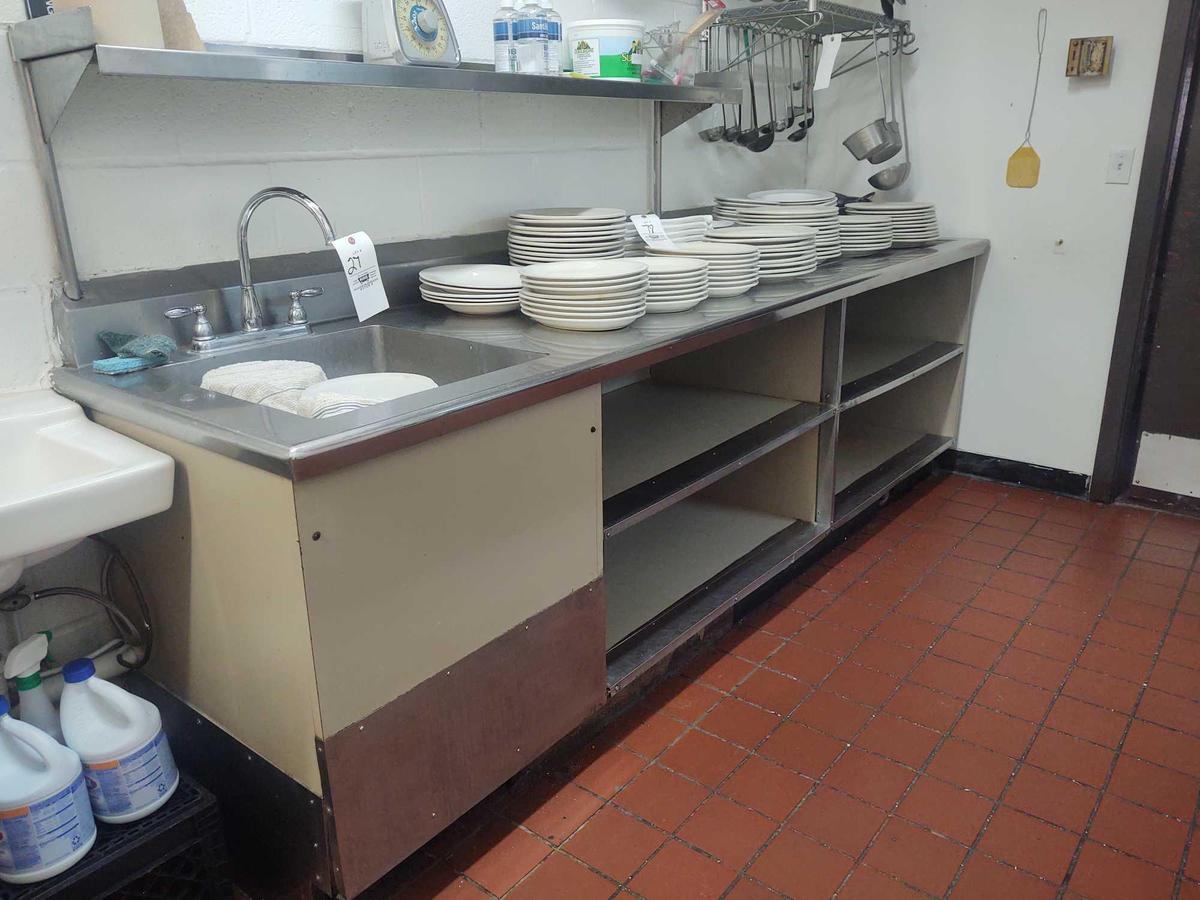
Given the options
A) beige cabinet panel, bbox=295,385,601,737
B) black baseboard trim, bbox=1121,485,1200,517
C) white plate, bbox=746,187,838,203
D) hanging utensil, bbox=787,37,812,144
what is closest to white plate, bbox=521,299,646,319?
beige cabinet panel, bbox=295,385,601,737

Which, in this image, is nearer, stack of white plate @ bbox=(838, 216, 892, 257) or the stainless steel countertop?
the stainless steel countertop

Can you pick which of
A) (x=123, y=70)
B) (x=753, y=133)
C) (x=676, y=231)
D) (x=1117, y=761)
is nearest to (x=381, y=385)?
(x=123, y=70)

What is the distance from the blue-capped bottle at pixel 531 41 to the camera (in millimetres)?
2162

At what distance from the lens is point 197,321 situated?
1.74 m

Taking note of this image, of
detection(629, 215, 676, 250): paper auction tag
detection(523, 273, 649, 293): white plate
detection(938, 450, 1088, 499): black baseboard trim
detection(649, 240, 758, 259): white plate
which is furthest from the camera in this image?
detection(938, 450, 1088, 499): black baseboard trim

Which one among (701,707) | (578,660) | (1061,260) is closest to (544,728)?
(578,660)

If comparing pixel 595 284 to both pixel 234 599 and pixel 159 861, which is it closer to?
pixel 234 599

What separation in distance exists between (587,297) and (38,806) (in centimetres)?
126

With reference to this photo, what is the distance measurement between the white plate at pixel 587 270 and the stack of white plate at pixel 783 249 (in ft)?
1.66

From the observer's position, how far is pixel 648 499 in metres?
1.96

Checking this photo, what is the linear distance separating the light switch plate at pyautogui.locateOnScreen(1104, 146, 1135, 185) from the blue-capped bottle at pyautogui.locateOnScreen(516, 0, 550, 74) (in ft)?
6.52

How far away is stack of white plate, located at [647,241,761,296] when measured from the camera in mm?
2252

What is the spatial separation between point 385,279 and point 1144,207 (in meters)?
2.45

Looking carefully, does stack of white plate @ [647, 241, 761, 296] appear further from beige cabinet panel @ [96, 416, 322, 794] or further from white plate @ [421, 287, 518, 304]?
beige cabinet panel @ [96, 416, 322, 794]
